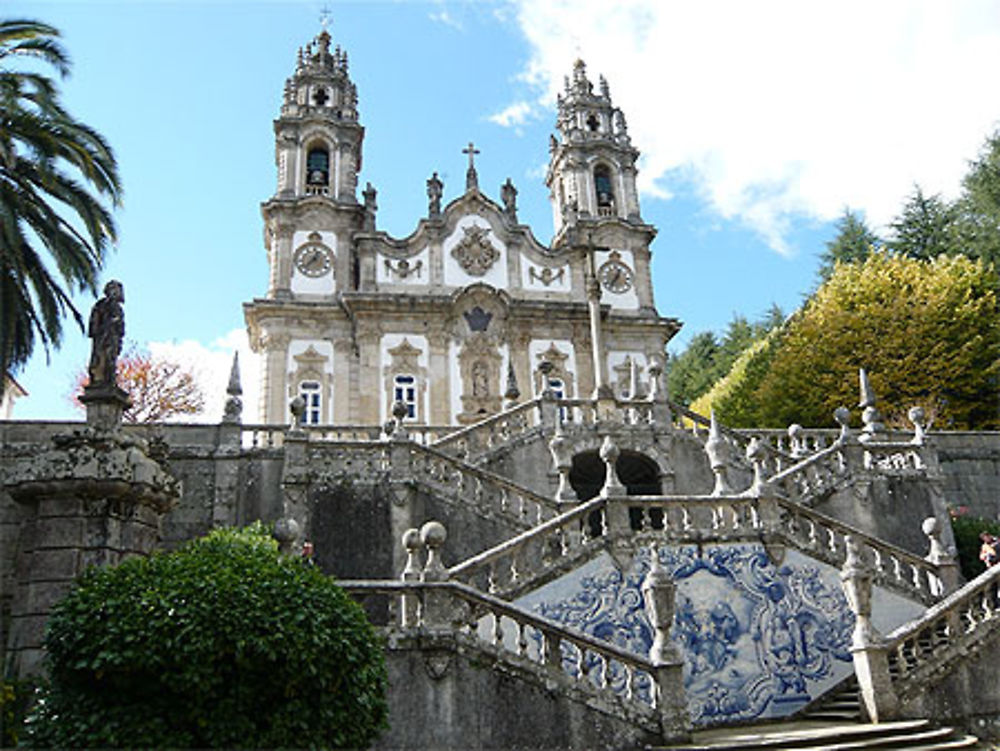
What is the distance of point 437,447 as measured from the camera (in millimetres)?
17000

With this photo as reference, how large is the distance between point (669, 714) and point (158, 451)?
597cm

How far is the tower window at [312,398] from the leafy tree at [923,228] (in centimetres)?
2309

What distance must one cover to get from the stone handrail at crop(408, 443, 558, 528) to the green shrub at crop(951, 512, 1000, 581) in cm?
855

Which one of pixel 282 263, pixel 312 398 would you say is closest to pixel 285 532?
pixel 312 398

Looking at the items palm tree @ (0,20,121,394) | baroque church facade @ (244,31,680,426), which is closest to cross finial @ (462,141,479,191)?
baroque church facade @ (244,31,680,426)

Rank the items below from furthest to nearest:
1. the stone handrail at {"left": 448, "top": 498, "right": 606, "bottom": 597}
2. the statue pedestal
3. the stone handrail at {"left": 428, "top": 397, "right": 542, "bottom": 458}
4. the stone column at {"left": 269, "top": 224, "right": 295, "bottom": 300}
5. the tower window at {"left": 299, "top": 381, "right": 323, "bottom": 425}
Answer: the stone column at {"left": 269, "top": 224, "right": 295, "bottom": 300} < the tower window at {"left": 299, "top": 381, "right": 323, "bottom": 425} < the stone handrail at {"left": 428, "top": 397, "right": 542, "bottom": 458} < the stone handrail at {"left": 448, "top": 498, "right": 606, "bottom": 597} < the statue pedestal

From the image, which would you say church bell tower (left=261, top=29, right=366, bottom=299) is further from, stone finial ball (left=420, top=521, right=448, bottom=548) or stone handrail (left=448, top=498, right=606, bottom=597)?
stone finial ball (left=420, top=521, right=448, bottom=548)

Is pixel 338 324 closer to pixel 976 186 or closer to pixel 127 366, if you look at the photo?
pixel 127 366

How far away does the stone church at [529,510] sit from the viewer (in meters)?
8.81

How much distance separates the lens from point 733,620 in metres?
11.0

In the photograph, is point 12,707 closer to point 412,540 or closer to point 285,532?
point 285,532

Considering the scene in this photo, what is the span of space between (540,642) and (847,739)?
10.9 ft

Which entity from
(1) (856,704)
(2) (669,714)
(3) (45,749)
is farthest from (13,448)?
(1) (856,704)

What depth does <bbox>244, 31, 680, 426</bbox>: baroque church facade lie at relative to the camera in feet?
90.0
